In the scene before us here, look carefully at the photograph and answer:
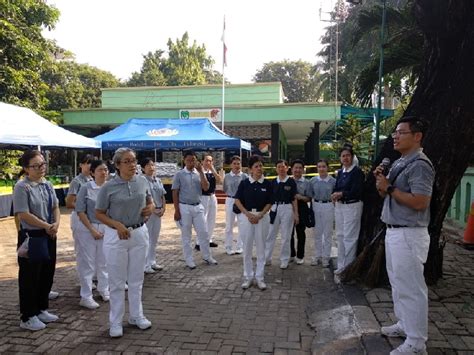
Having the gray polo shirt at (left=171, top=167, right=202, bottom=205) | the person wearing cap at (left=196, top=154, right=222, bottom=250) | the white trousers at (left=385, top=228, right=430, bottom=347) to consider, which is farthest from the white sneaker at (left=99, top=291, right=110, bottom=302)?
the white trousers at (left=385, top=228, right=430, bottom=347)

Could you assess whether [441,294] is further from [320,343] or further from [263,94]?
[263,94]

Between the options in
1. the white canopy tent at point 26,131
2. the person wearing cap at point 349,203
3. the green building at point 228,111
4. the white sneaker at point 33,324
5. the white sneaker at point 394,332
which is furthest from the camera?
the green building at point 228,111

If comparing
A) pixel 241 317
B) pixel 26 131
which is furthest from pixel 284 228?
pixel 26 131

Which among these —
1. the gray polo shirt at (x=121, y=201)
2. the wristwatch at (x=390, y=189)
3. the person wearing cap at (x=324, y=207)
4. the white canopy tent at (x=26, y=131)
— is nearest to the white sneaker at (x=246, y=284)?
the person wearing cap at (x=324, y=207)

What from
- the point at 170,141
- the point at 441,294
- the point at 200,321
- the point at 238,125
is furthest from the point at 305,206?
the point at 238,125

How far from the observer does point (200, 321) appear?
14.6 feet

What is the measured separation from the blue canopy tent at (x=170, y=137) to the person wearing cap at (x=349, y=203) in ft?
29.2

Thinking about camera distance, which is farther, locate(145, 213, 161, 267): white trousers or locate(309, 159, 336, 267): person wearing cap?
locate(309, 159, 336, 267): person wearing cap

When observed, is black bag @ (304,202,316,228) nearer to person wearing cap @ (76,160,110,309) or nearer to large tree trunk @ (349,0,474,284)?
large tree trunk @ (349,0,474,284)

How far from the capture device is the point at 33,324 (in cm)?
421

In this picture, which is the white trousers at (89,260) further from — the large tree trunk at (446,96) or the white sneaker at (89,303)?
the large tree trunk at (446,96)

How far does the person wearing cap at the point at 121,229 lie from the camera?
156 inches

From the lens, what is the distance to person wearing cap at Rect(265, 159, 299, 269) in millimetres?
6523

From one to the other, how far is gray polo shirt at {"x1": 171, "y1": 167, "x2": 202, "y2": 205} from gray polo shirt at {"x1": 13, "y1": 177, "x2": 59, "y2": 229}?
2.46m
